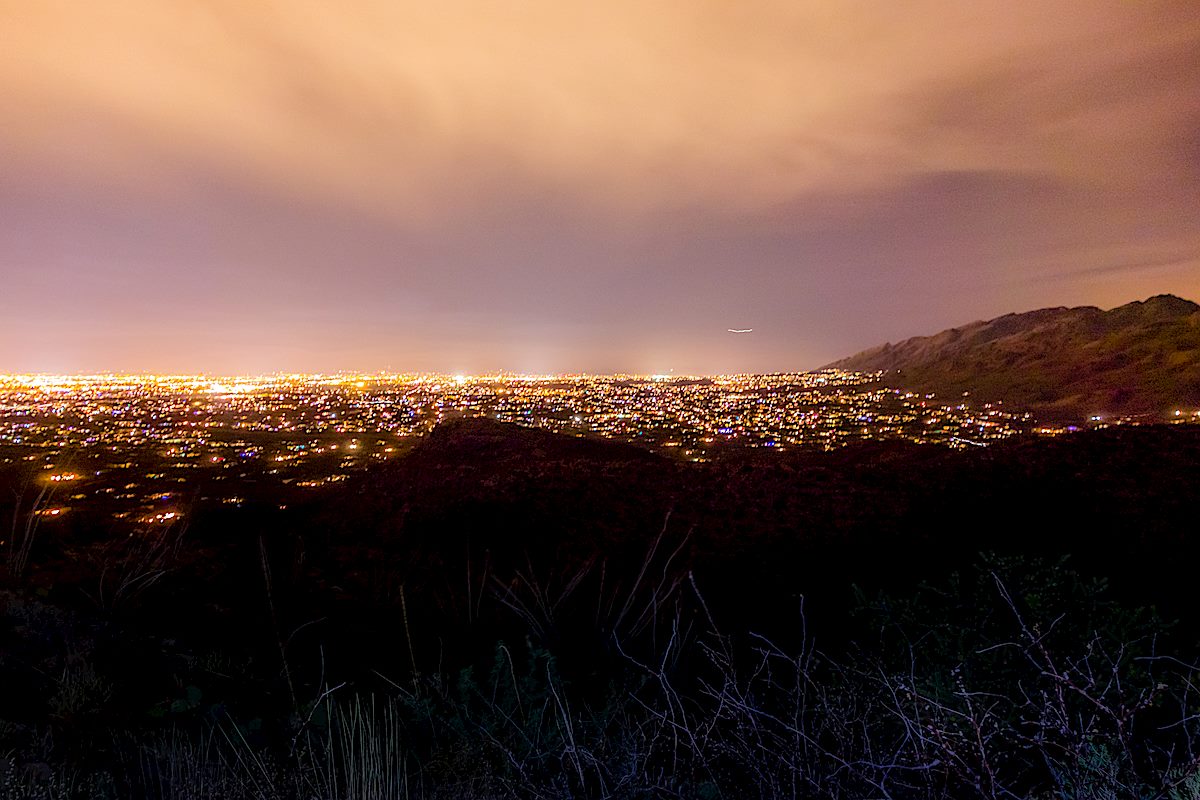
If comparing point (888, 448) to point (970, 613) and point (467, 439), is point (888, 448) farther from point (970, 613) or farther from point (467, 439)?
point (467, 439)

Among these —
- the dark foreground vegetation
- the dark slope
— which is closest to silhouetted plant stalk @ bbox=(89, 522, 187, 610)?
the dark foreground vegetation

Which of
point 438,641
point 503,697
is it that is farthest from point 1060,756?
point 438,641

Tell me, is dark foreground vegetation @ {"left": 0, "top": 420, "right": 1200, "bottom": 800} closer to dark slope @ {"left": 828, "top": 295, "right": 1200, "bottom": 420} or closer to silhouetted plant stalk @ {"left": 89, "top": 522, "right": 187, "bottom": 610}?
silhouetted plant stalk @ {"left": 89, "top": 522, "right": 187, "bottom": 610}

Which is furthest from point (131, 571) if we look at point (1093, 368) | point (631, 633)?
point (1093, 368)

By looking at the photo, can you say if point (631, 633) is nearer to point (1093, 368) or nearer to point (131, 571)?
point (131, 571)

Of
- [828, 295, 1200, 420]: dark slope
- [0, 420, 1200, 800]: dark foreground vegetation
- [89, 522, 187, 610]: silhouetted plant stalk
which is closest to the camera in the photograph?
[0, 420, 1200, 800]: dark foreground vegetation

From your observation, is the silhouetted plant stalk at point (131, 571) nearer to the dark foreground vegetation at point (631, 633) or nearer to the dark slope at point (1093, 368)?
the dark foreground vegetation at point (631, 633)

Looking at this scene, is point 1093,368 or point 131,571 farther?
point 1093,368
